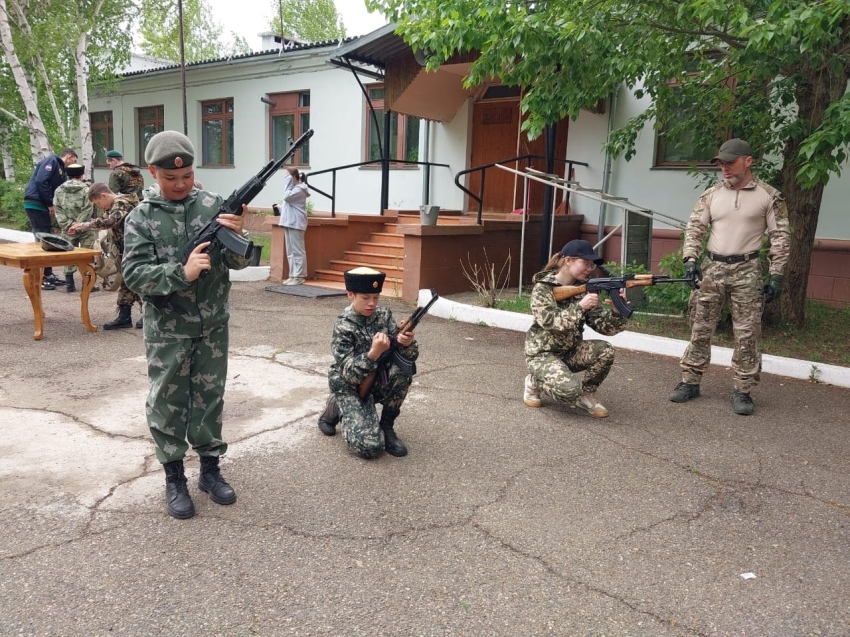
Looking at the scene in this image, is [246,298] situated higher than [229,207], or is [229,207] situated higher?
[229,207]

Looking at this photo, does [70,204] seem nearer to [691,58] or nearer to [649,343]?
[649,343]

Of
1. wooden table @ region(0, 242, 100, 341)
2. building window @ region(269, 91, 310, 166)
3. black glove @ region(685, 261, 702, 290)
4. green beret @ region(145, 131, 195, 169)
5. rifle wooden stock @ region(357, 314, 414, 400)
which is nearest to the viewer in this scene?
green beret @ region(145, 131, 195, 169)

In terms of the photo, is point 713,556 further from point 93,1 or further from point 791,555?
point 93,1

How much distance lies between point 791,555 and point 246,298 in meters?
7.62

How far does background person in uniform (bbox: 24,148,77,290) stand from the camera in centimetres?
953

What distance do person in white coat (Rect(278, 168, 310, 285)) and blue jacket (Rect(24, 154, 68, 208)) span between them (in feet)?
10.1

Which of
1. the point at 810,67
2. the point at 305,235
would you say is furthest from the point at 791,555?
the point at 305,235

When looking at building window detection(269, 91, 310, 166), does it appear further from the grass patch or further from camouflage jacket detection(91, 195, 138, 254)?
the grass patch

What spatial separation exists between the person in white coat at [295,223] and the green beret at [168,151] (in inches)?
288

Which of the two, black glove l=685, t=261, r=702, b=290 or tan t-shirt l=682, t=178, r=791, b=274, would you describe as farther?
black glove l=685, t=261, r=702, b=290

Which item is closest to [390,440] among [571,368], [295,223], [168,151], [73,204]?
[571,368]

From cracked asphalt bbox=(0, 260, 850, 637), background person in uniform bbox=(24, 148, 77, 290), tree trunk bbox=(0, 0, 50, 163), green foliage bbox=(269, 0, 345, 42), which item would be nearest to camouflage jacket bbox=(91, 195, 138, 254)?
cracked asphalt bbox=(0, 260, 850, 637)

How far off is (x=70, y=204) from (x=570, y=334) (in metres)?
6.80

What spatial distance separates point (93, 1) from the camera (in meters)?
16.3
